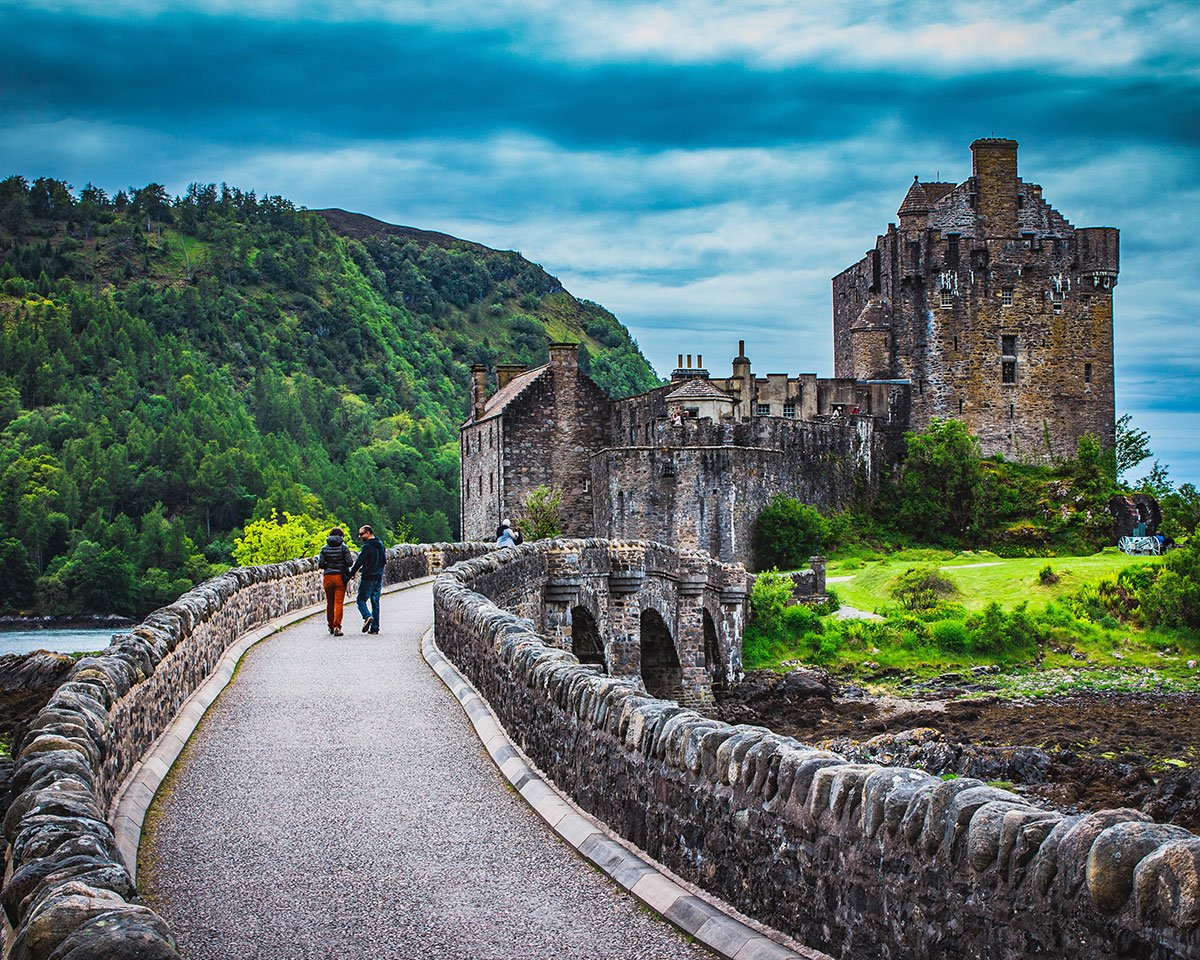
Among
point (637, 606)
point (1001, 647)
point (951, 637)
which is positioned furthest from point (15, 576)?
point (637, 606)

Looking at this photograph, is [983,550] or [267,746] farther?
[983,550]

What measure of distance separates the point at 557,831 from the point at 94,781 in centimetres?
272

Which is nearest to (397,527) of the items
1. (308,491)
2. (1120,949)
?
(308,491)

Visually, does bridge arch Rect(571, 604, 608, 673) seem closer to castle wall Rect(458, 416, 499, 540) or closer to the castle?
castle wall Rect(458, 416, 499, 540)

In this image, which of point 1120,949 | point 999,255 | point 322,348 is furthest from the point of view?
point 322,348

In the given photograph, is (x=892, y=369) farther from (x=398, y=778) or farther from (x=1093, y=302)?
(x=398, y=778)

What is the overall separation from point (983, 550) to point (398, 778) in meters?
44.5

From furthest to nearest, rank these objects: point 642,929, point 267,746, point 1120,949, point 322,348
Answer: point 322,348
point 267,746
point 642,929
point 1120,949

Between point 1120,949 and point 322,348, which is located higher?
point 322,348

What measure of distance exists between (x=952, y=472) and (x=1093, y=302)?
1303cm

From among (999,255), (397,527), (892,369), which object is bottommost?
(397,527)

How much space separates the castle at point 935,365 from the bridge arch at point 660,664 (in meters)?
16.3

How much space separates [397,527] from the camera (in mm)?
100688

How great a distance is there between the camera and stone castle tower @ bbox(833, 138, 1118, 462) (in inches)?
2352
